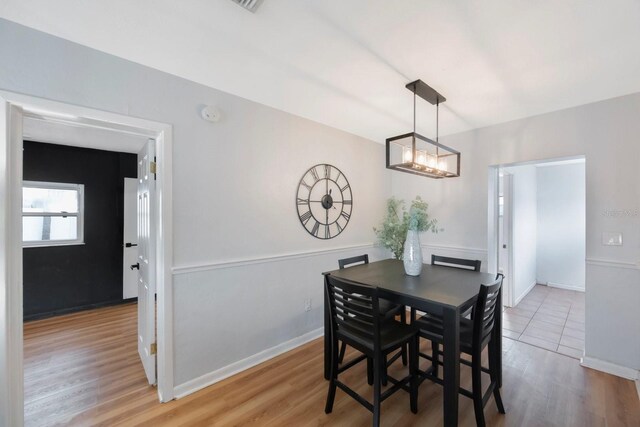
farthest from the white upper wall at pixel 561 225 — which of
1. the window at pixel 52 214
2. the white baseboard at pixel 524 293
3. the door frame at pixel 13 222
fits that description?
the window at pixel 52 214

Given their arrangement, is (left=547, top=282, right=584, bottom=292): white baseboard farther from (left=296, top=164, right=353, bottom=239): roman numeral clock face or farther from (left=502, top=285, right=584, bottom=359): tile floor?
(left=296, top=164, right=353, bottom=239): roman numeral clock face

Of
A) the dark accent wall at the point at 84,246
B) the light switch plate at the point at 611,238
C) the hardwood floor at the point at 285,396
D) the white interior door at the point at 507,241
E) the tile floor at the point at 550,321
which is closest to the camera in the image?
the hardwood floor at the point at 285,396

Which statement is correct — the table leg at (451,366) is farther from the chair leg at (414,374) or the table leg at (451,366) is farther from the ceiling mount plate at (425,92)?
the ceiling mount plate at (425,92)

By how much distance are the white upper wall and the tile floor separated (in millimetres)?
458

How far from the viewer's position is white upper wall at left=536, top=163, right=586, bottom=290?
15.5ft

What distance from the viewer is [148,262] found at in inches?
86.4

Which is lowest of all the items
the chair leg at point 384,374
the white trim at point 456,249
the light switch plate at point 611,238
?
the chair leg at point 384,374

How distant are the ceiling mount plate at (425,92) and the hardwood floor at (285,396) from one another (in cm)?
249

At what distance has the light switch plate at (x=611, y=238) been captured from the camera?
2322mm

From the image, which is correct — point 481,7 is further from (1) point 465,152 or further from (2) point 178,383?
(2) point 178,383

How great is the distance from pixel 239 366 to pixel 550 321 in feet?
12.8

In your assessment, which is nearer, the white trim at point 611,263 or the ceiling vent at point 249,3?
the ceiling vent at point 249,3

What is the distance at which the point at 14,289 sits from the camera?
1.49 m

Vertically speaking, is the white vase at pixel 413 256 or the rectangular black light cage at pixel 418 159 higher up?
the rectangular black light cage at pixel 418 159
